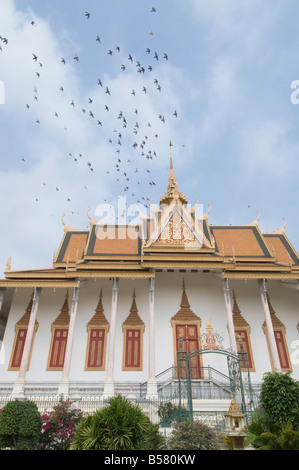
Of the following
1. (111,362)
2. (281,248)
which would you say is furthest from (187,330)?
(281,248)

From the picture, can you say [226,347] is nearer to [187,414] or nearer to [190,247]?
[190,247]

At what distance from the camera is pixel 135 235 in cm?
1953

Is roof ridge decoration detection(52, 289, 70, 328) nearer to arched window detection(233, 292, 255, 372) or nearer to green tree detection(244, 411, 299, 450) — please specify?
arched window detection(233, 292, 255, 372)

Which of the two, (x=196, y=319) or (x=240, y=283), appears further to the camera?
(x=240, y=283)

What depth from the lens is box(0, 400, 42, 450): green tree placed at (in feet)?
25.4

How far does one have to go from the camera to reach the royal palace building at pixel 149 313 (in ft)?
49.0

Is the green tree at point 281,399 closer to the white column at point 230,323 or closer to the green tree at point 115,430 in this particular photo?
the green tree at point 115,430

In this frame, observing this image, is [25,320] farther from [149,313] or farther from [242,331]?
[242,331]

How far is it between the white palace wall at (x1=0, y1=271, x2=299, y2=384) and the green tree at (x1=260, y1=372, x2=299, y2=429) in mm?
6368

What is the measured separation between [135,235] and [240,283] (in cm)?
669

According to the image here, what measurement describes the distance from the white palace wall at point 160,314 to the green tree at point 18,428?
7150mm

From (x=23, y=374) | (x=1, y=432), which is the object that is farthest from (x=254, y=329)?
(x=1, y=432)

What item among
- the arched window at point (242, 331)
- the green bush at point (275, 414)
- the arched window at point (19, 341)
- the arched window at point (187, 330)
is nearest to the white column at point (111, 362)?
the arched window at point (187, 330)
